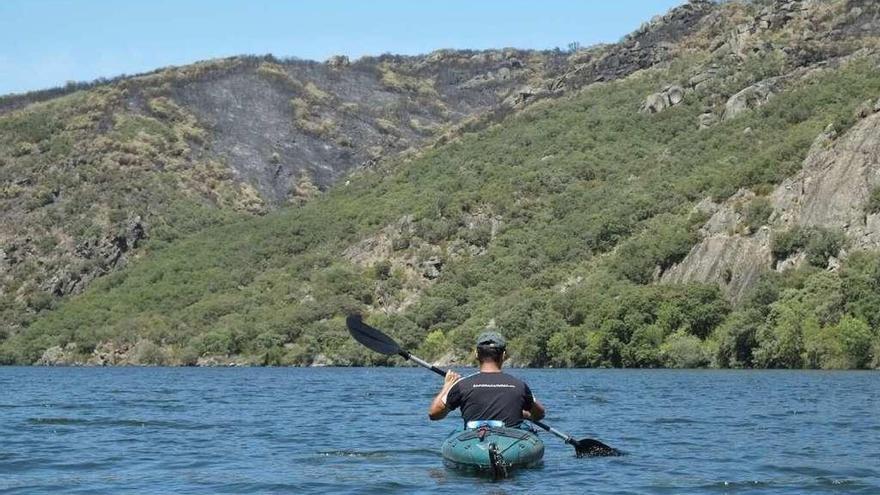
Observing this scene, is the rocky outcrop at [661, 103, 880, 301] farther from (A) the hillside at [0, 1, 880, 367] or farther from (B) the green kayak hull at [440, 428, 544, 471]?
(B) the green kayak hull at [440, 428, 544, 471]

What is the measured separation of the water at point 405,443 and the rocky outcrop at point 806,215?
4400 centimetres

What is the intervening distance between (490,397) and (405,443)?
9.51m

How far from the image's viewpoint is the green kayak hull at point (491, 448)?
2586cm

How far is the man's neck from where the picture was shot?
84.9 feet

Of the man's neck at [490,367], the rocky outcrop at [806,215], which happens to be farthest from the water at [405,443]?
the rocky outcrop at [806,215]

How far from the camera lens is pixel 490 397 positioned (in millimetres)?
26281

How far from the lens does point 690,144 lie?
6713 inches

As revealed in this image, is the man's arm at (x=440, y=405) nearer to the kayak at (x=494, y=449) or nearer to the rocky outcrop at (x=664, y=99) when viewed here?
the kayak at (x=494, y=449)

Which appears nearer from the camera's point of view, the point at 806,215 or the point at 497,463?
the point at 497,463

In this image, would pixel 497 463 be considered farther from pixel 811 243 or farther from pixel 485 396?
pixel 811 243

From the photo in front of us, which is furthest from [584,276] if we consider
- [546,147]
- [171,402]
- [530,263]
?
[171,402]

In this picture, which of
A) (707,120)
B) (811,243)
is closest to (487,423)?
(811,243)

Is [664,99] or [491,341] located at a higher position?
[664,99]

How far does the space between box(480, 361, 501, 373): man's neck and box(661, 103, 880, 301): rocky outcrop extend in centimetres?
8027
